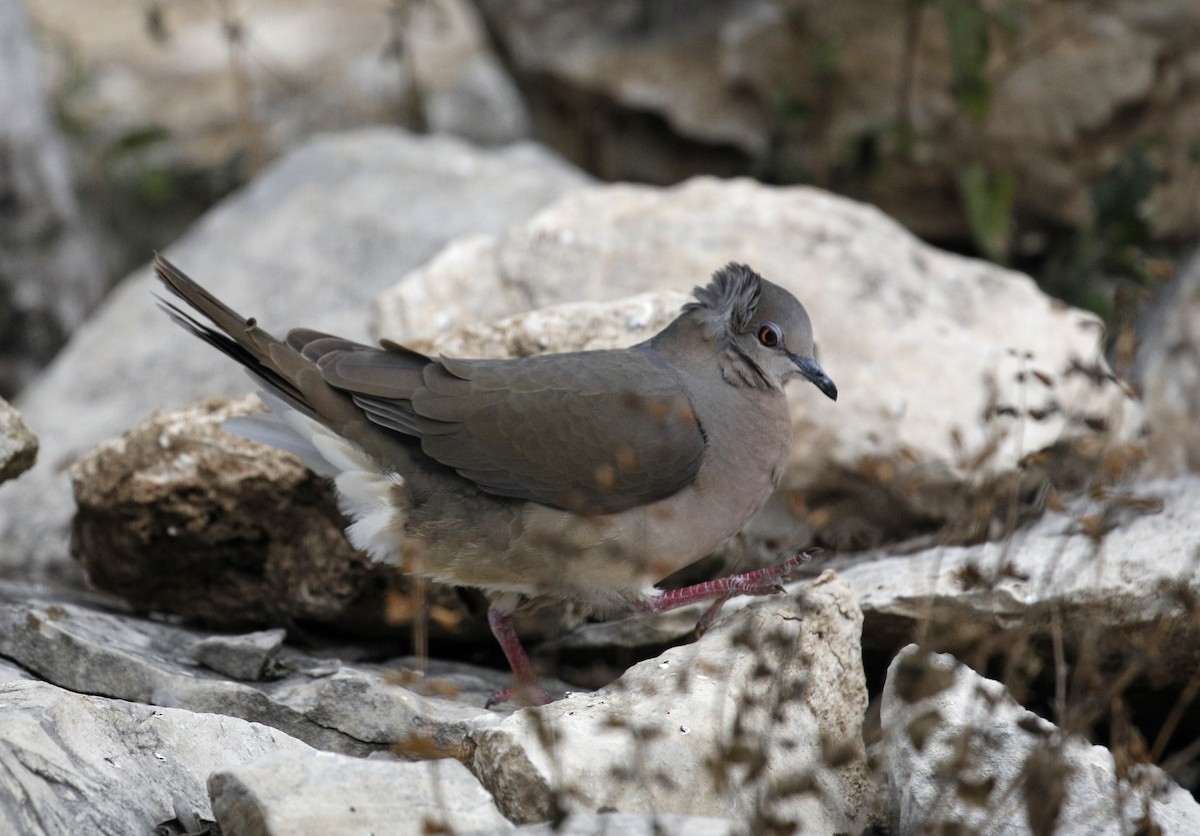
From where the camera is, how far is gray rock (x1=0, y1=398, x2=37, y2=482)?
425cm

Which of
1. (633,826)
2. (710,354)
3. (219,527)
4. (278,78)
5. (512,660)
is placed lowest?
(512,660)

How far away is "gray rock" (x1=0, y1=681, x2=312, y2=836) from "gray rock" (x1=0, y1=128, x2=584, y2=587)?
2.26 meters

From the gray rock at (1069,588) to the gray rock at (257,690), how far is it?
4.54 feet

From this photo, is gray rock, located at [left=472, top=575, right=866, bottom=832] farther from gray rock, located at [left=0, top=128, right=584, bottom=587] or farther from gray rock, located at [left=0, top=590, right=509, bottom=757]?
gray rock, located at [left=0, top=128, right=584, bottom=587]

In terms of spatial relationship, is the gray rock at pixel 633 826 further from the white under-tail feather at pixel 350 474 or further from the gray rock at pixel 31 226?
the gray rock at pixel 31 226

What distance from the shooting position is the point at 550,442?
4184mm

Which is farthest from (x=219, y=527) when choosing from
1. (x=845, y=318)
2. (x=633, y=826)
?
(x=845, y=318)

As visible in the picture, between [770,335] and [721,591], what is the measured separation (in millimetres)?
858

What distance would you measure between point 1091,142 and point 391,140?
4251 mm

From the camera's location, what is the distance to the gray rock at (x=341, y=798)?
2.88 metres

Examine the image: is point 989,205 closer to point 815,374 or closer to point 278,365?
point 815,374

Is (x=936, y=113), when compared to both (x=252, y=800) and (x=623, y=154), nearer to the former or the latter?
(x=623, y=154)

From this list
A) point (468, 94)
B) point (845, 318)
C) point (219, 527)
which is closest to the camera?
point (219, 527)

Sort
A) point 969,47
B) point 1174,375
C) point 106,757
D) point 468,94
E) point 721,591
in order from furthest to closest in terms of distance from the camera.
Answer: point 468,94 < point 969,47 < point 1174,375 < point 721,591 < point 106,757
